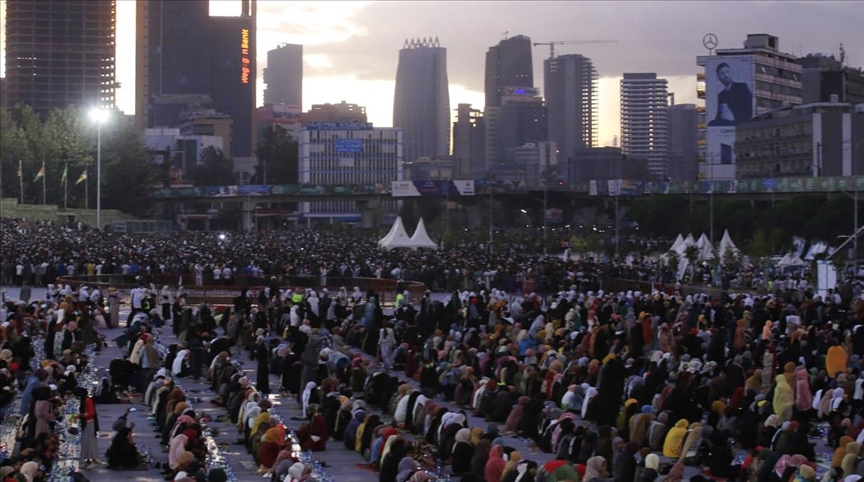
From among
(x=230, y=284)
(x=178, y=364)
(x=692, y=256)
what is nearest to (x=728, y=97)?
(x=692, y=256)

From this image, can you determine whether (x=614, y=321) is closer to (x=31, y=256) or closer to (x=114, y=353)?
(x=114, y=353)

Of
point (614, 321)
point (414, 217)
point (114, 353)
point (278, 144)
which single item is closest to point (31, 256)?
point (114, 353)

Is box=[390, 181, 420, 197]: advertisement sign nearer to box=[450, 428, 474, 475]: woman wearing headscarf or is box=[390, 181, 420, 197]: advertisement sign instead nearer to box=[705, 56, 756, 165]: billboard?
box=[705, 56, 756, 165]: billboard

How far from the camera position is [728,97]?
12256cm

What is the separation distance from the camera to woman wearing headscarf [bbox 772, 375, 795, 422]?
781 inches

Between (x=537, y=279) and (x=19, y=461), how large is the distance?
1120 inches

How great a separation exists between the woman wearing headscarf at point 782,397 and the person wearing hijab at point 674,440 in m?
1.97

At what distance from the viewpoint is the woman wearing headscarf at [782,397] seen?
19844 mm

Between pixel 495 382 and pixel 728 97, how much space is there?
104m

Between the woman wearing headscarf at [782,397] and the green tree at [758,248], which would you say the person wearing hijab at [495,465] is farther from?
the green tree at [758,248]

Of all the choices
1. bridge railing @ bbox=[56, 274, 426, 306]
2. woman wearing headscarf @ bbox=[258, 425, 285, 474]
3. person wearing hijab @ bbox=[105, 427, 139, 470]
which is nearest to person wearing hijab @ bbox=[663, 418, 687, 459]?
woman wearing headscarf @ bbox=[258, 425, 285, 474]

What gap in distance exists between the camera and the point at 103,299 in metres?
34.2

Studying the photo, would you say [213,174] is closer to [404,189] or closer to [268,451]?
[404,189]

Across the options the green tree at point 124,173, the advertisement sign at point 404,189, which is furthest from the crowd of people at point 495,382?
the green tree at point 124,173
